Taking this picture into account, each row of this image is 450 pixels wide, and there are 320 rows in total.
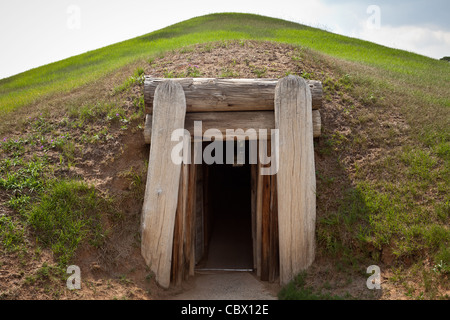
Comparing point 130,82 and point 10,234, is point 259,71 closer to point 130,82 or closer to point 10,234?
point 130,82

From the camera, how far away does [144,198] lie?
6.21 metres

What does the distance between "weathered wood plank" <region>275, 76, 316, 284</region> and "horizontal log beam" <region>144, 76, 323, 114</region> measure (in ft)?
1.43

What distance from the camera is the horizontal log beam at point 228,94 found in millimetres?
6492

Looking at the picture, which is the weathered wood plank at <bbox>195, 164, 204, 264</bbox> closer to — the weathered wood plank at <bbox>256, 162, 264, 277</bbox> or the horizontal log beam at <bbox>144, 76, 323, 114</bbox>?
the weathered wood plank at <bbox>256, 162, 264, 277</bbox>

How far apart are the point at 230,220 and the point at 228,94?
18.7 ft

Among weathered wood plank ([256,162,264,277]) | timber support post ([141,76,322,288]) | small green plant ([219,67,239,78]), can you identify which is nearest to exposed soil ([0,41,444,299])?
small green plant ([219,67,239,78])

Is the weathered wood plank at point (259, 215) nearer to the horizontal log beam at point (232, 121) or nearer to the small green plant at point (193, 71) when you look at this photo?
the horizontal log beam at point (232, 121)

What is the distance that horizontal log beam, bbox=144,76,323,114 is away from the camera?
6492mm

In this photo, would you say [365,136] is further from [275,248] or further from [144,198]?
[144,198]

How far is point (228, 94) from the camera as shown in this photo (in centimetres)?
654
